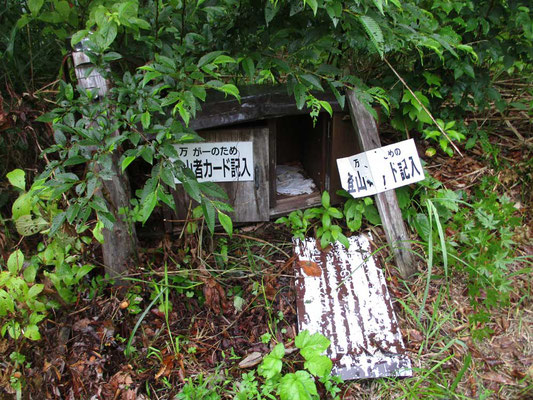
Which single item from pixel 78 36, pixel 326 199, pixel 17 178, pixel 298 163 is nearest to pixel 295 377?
pixel 326 199

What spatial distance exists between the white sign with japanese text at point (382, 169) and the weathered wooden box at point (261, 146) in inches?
6.4

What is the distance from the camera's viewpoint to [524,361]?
1990 millimetres

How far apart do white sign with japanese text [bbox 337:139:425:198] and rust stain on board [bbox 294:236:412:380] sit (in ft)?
1.14

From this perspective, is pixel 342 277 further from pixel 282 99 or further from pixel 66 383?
pixel 66 383

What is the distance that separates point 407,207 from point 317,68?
3.40 feet

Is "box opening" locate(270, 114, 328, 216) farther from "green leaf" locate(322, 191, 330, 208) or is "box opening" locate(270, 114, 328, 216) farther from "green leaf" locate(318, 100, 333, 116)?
"green leaf" locate(318, 100, 333, 116)

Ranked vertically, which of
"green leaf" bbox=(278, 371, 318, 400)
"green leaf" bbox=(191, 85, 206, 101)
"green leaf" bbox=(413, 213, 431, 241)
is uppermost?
"green leaf" bbox=(191, 85, 206, 101)

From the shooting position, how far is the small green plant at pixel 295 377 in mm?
1667

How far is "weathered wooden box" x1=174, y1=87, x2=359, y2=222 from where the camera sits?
82.6 inches

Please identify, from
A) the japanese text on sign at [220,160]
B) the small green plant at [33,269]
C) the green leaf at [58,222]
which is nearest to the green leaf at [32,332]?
the small green plant at [33,269]

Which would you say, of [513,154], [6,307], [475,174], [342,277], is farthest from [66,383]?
[513,154]

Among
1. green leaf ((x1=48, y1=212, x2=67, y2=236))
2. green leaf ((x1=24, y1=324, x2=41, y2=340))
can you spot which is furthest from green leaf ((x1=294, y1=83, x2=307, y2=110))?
green leaf ((x1=24, y1=324, x2=41, y2=340))

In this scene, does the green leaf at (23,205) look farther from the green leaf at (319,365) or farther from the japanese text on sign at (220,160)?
the green leaf at (319,365)

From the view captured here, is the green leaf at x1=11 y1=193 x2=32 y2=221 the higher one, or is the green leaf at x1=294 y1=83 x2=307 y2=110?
the green leaf at x1=294 y1=83 x2=307 y2=110
